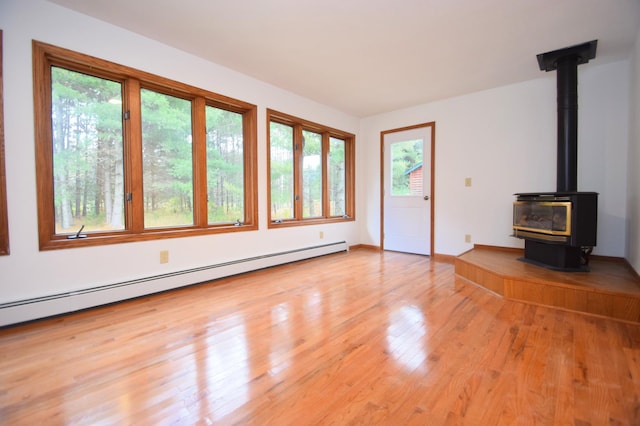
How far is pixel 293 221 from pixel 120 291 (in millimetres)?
2305

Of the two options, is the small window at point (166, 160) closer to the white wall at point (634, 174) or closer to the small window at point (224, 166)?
the small window at point (224, 166)

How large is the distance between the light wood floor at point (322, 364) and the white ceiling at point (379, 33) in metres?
2.45

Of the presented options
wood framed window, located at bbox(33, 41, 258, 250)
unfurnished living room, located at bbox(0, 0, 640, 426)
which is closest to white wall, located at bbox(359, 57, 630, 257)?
unfurnished living room, located at bbox(0, 0, 640, 426)

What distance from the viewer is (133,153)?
2.69 metres

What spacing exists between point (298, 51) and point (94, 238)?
2.61 m

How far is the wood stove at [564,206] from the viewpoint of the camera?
2.62 meters

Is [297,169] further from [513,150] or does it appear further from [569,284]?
[569,284]

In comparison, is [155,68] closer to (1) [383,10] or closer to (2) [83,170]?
(2) [83,170]

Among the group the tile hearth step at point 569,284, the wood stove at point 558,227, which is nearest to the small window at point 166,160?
the tile hearth step at point 569,284

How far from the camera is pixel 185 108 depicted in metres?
3.14

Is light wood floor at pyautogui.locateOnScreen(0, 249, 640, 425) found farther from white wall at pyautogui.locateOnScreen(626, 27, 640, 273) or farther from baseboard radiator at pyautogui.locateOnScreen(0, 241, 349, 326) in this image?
white wall at pyautogui.locateOnScreen(626, 27, 640, 273)

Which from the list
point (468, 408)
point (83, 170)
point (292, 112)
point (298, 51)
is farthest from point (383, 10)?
point (83, 170)

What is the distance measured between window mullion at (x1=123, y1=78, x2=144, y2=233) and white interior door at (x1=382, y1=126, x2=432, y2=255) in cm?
376

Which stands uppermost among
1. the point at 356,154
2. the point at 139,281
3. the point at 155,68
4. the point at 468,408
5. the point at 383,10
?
the point at 383,10
